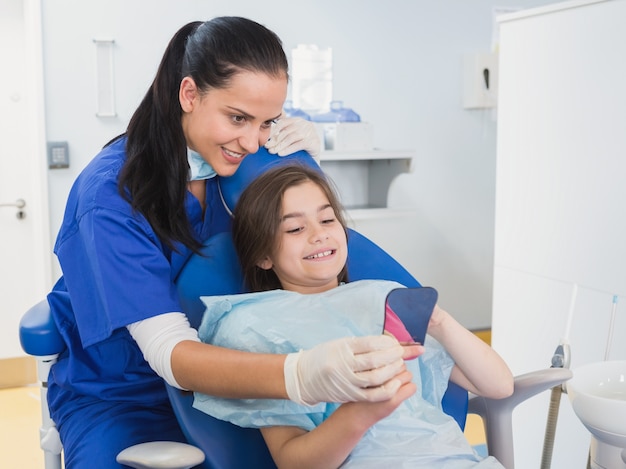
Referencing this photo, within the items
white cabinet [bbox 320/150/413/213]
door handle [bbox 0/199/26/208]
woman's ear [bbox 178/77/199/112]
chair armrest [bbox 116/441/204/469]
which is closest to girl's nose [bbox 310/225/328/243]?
woman's ear [bbox 178/77/199/112]

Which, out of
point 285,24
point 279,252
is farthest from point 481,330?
point 279,252

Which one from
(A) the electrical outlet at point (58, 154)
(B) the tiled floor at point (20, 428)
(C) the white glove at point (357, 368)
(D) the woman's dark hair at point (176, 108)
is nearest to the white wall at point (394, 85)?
(A) the electrical outlet at point (58, 154)

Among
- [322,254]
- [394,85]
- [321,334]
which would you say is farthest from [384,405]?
[394,85]

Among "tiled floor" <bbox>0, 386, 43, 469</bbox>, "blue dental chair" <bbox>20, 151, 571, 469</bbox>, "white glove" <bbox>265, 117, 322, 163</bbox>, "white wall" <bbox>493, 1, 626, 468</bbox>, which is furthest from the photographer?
"tiled floor" <bbox>0, 386, 43, 469</bbox>

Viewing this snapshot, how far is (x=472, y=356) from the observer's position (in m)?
1.36

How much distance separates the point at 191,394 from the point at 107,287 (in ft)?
0.72

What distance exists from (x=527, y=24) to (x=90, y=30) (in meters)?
1.61

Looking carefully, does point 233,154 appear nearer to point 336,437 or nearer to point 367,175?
point 336,437

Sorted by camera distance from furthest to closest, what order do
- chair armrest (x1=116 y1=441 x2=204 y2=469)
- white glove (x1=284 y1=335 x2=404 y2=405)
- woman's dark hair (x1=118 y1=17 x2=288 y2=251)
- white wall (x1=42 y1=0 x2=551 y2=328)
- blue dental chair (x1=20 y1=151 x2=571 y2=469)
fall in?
white wall (x1=42 y1=0 x2=551 y2=328)
woman's dark hair (x1=118 y1=17 x2=288 y2=251)
blue dental chair (x1=20 y1=151 x2=571 y2=469)
chair armrest (x1=116 y1=441 x2=204 y2=469)
white glove (x1=284 y1=335 x2=404 y2=405)

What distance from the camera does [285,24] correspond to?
3.29m

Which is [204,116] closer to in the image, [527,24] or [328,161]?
[527,24]

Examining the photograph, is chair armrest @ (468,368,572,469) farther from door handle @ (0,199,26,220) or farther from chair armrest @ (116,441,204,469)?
door handle @ (0,199,26,220)

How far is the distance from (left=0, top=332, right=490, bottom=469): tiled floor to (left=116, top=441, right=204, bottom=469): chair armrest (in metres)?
Answer: 1.69

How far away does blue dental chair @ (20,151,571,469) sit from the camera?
1.29 m
